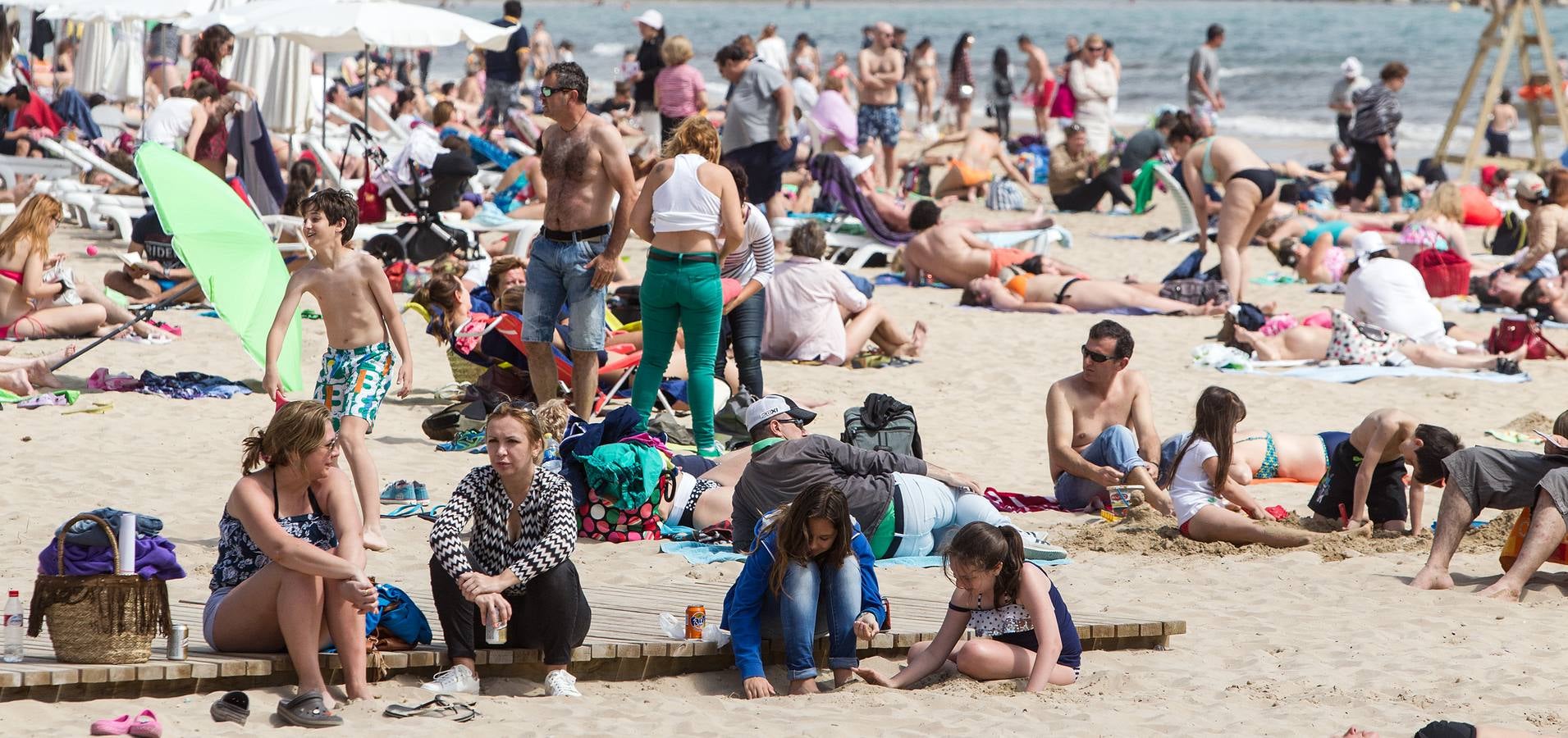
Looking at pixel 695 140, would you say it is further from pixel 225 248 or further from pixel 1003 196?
pixel 1003 196

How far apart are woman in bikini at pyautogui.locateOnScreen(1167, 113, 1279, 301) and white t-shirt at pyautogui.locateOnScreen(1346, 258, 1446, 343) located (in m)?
1.28

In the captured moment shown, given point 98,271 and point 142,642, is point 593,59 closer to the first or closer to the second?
point 98,271

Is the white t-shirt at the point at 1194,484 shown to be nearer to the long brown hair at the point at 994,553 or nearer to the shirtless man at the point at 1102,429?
the shirtless man at the point at 1102,429

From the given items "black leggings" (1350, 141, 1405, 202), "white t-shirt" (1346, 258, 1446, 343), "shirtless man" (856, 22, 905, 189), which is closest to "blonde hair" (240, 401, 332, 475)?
"white t-shirt" (1346, 258, 1446, 343)

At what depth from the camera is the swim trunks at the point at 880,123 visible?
16.5 m

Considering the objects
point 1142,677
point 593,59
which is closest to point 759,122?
point 1142,677

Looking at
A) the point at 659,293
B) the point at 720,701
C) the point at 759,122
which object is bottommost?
the point at 720,701

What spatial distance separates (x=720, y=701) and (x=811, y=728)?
34 centimetres

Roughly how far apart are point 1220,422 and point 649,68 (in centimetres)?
1013

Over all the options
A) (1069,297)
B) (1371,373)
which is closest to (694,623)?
(1371,373)

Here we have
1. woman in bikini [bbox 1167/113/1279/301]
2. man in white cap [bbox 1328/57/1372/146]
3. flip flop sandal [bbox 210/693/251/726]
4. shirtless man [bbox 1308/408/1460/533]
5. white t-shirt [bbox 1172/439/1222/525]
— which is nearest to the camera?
flip flop sandal [bbox 210/693/251/726]

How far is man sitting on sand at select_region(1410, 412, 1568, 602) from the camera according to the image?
5223mm

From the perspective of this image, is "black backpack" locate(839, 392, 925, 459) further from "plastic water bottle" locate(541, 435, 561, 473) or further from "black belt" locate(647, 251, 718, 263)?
"plastic water bottle" locate(541, 435, 561, 473)

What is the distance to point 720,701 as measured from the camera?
431cm
